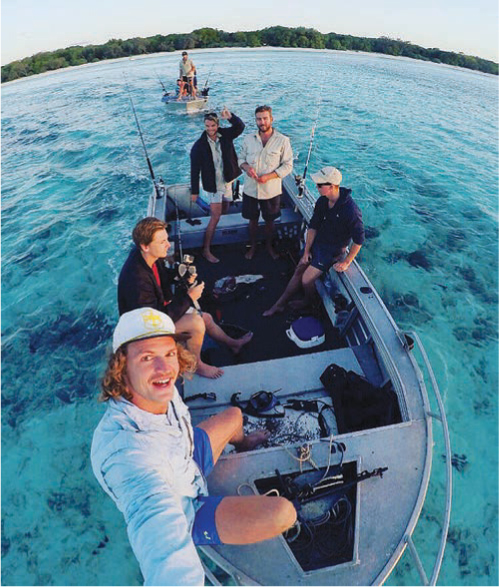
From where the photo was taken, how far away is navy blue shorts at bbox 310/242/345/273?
4547mm

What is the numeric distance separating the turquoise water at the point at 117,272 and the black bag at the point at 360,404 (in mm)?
1794

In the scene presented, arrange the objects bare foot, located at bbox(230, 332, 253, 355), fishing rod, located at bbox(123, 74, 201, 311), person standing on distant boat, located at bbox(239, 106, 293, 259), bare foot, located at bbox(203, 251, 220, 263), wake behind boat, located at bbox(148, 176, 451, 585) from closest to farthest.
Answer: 1. wake behind boat, located at bbox(148, 176, 451, 585)
2. fishing rod, located at bbox(123, 74, 201, 311)
3. bare foot, located at bbox(230, 332, 253, 355)
4. person standing on distant boat, located at bbox(239, 106, 293, 259)
5. bare foot, located at bbox(203, 251, 220, 263)

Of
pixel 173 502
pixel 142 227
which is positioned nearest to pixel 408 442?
pixel 173 502

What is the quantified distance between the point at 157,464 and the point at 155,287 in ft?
6.41

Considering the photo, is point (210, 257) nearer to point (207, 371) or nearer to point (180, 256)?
point (180, 256)

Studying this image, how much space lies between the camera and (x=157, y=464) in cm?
182

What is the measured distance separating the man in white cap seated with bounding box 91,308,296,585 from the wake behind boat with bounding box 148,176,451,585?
40 cm

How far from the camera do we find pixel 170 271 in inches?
169

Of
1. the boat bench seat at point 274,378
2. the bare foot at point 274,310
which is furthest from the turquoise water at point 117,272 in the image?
the bare foot at point 274,310

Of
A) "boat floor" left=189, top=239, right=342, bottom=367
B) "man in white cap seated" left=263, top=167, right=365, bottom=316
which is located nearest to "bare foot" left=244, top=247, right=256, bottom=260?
"boat floor" left=189, top=239, right=342, bottom=367

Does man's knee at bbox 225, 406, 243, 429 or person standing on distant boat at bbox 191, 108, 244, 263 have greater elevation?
person standing on distant boat at bbox 191, 108, 244, 263

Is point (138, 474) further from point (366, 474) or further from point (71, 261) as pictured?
point (71, 261)

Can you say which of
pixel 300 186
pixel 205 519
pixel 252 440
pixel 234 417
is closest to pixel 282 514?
pixel 205 519

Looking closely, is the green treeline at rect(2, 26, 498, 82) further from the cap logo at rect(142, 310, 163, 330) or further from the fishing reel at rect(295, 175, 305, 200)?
the cap logo at rect(142, 310, 163, 330)
